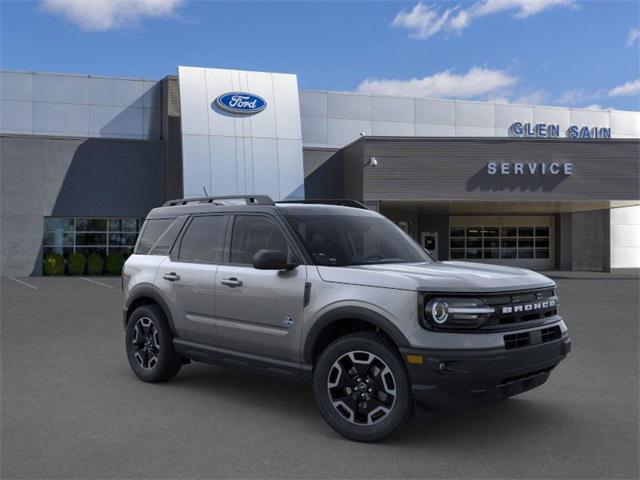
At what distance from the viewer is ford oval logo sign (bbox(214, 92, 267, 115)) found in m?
26.6

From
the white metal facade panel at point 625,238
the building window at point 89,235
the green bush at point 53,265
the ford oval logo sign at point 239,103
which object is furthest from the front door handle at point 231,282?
the white metal facade panel at point 625,238

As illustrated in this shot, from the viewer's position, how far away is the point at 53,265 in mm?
25969

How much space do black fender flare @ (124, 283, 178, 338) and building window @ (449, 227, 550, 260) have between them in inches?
1186

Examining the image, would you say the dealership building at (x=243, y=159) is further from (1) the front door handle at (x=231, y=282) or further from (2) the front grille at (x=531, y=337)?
(2) the front grille at (x=531, y=337)

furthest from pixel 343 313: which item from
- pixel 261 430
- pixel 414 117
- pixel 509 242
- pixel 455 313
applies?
pixel 509 242

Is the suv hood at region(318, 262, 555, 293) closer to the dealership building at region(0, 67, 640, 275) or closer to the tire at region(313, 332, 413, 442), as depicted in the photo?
the tire at region(313, 332, 413, 442)

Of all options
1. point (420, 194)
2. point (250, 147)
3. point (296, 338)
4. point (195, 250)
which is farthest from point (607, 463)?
point (250, 147)

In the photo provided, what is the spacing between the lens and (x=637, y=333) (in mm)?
10406

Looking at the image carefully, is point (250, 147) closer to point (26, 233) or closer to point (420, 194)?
point (420, 194)

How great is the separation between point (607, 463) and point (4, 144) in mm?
26959

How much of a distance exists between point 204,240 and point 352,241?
5.37 feet

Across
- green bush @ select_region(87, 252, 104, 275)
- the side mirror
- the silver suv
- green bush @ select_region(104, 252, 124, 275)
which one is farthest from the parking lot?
green bush @ select_region(104, 252, 124, 275)

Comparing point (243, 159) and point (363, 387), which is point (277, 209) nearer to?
point (363, 387)

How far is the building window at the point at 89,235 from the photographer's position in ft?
87.2
